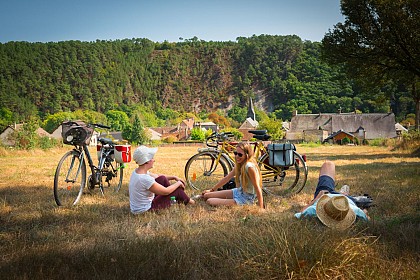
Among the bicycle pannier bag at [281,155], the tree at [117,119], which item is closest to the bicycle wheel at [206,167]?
the bicycle pannier bag at [281,155]

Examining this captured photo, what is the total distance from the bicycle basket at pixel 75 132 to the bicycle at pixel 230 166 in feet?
6.61

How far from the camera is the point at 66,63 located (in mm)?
166500

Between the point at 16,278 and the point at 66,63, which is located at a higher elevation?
the point at 66,63

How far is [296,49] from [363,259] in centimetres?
20161

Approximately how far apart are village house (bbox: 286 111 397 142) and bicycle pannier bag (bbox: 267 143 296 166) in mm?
66137

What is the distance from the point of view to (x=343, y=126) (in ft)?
261

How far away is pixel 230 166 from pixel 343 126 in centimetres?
7693

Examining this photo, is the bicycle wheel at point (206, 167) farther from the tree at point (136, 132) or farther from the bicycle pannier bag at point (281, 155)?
the tree at point (136, 132)

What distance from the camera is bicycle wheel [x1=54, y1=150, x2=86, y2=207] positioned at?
605 cm

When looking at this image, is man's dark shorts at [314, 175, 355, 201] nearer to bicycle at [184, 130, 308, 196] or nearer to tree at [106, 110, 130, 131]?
bicycle at [184, 130, 308, 196]

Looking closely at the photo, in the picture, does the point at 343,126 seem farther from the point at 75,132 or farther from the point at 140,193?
the point at 140,193

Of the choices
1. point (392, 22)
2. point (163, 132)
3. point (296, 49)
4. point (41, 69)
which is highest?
point (296, 49)

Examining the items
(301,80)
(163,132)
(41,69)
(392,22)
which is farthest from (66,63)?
(392,22)

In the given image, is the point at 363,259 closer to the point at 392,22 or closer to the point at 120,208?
the point at 120,208
